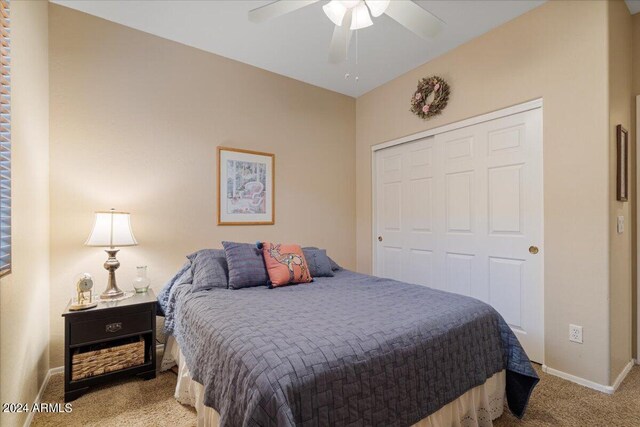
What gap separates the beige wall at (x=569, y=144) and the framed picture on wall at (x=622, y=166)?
183 millimetres

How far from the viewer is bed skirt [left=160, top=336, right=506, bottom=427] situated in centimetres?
146

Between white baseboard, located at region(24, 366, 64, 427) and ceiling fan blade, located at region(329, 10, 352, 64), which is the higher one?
ceiling fan blade, located at region(329, 10, 352, 64)

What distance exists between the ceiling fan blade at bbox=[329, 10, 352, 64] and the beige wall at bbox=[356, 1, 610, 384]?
4.90ft

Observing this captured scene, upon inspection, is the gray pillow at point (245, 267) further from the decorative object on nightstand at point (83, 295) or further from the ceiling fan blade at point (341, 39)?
the ceiling fan blade at point (341, 39)

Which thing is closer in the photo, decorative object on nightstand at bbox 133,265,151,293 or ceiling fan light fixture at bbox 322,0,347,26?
ceiling fan light fixture at bbox 322,0,347,26

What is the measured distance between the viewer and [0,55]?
1313 mm

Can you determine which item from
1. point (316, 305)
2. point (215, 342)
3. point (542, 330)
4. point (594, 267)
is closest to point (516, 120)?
point (594, 267)

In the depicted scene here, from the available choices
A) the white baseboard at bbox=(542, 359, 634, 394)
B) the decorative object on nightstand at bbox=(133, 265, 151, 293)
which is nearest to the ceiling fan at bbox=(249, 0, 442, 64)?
the decorative object on nightstand at bbox=(133, 265, 151, 293)

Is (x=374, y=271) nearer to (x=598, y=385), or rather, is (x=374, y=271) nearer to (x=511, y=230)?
(x=511, y=230)

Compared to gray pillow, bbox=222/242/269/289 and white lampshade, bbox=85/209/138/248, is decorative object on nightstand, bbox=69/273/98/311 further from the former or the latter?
gray pillow, bbox=222/242/269/289

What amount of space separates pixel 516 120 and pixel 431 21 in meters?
1.37

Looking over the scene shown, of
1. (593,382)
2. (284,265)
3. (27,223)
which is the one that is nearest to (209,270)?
(284,265)

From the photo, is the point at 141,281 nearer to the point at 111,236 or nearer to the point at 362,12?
the point at 111,236

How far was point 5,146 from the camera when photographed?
53.6 inches
